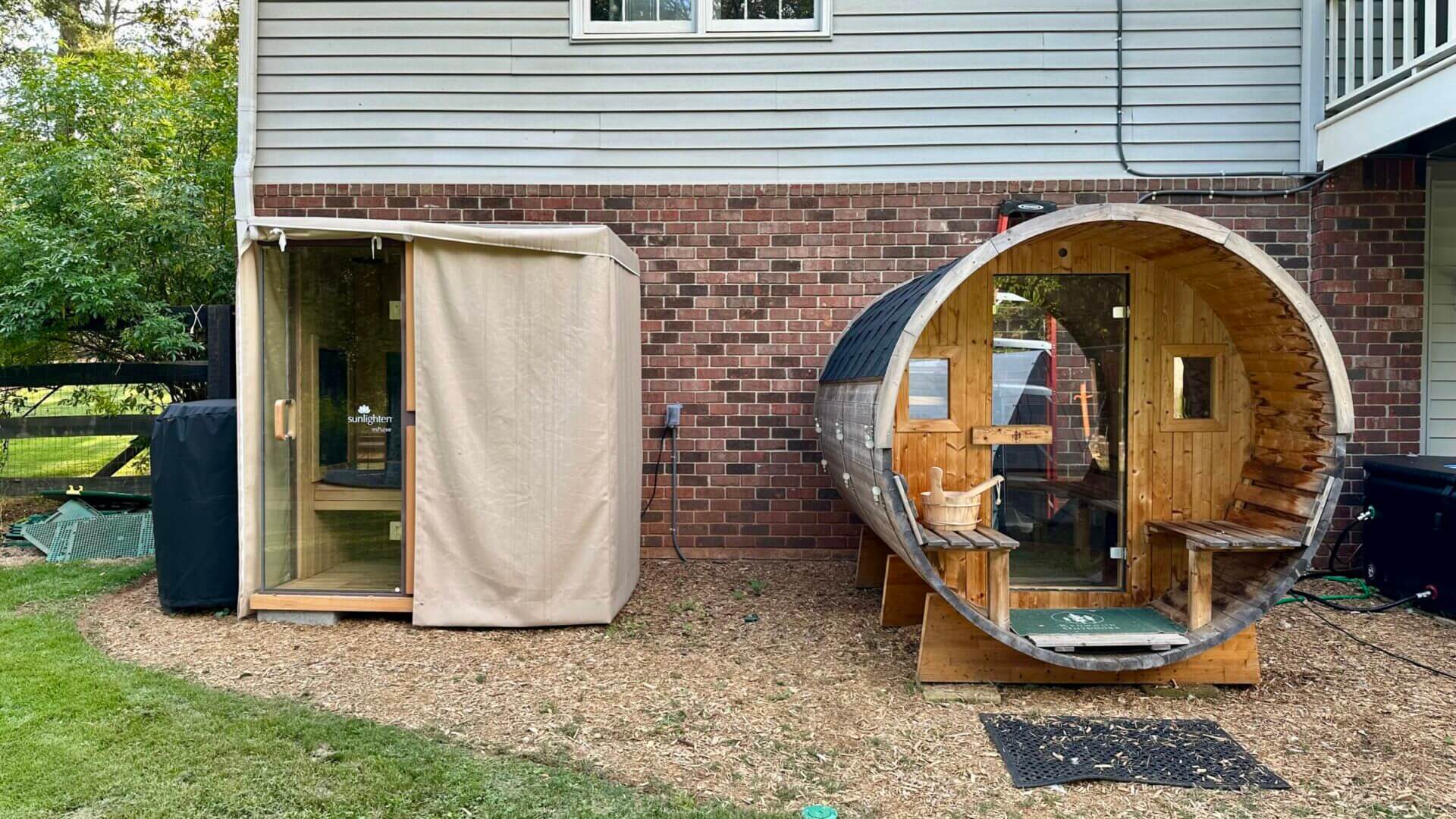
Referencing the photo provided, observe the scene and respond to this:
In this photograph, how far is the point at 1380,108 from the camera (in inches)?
218

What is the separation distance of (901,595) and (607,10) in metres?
4.83

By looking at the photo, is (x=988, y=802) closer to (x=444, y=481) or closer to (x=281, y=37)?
(x=444, y=481)

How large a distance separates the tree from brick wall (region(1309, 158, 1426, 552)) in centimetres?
932

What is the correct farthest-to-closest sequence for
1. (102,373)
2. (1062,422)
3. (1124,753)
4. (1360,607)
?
1. (102,373)
2. (1360,607)
3. (1062,422)
4. (1124,753)

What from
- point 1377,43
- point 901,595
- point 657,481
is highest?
point 1377,43

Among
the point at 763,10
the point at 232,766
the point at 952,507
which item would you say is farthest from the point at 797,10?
the point at 232,766

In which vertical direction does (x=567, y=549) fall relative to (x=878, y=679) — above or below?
above

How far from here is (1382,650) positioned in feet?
15.4

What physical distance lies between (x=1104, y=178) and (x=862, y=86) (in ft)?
6.29

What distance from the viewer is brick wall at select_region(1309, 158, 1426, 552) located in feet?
20.3

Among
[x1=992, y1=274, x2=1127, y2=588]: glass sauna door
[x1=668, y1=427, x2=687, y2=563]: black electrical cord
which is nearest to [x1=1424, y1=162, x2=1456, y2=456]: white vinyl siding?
[x1=992, y1=274, x2=1127, y2=588]: glass sauna door

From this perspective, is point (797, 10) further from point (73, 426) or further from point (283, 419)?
point (73, 426)

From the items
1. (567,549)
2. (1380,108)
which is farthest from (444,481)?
(1380,108)

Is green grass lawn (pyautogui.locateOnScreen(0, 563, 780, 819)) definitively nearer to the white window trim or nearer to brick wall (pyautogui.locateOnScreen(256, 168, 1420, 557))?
brick wall (pyautogui.locateOnScreen(256, 168, 1420, 557))
